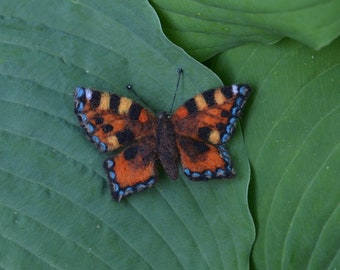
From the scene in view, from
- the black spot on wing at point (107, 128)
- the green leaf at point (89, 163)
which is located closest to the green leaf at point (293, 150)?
the green leaf at point (89, 163)

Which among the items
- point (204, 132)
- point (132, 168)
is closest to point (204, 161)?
point (204, 132)

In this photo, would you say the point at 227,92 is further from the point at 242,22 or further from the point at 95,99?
the point at 95,99

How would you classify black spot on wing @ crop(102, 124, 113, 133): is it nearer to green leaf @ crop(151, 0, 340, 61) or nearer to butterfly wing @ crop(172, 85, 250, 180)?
butterfly wing @ crop(172, 85, 250, 180)

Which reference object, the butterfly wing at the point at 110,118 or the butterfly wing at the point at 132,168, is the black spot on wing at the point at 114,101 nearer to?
the butterfly wing at the point at 110,118

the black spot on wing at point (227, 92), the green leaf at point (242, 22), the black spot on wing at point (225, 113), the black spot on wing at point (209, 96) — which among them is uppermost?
the green leaf at point (242, 22)

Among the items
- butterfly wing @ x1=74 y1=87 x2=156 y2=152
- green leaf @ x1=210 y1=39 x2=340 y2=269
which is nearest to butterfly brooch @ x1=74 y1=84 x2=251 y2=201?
butterfly wing @ x1=74 y1=87 x2=156 y2=152
